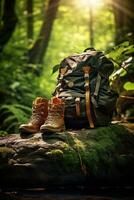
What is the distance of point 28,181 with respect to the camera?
458 cm

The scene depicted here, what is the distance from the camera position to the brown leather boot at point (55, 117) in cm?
480

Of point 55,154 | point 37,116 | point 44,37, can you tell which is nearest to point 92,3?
point 44,37

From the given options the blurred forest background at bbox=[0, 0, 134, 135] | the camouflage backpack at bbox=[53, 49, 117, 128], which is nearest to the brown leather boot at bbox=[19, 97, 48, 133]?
the camouflage backpack at bbox=[53, 49, 117, 128]

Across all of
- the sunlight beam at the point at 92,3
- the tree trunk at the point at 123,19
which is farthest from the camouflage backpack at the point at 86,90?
the sunlight beam at the point at 92,3

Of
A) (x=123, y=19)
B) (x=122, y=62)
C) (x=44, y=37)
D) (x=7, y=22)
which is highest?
(x=7, y=22)

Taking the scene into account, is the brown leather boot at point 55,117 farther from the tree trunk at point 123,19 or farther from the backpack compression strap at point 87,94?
the tree trunk at point 123,19

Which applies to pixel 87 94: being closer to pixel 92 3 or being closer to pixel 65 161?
pixel 65 161

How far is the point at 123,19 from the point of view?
9484mm

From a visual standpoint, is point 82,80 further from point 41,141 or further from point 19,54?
point 19,54

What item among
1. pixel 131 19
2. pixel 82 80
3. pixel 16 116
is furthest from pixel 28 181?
pixel 131 19

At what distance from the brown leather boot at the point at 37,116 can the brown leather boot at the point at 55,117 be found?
190 mm

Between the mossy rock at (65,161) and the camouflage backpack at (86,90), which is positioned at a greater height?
the camouflage backpack at (86,90)

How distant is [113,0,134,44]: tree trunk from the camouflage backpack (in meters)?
3.35

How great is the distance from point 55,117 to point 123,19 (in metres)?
5.19
